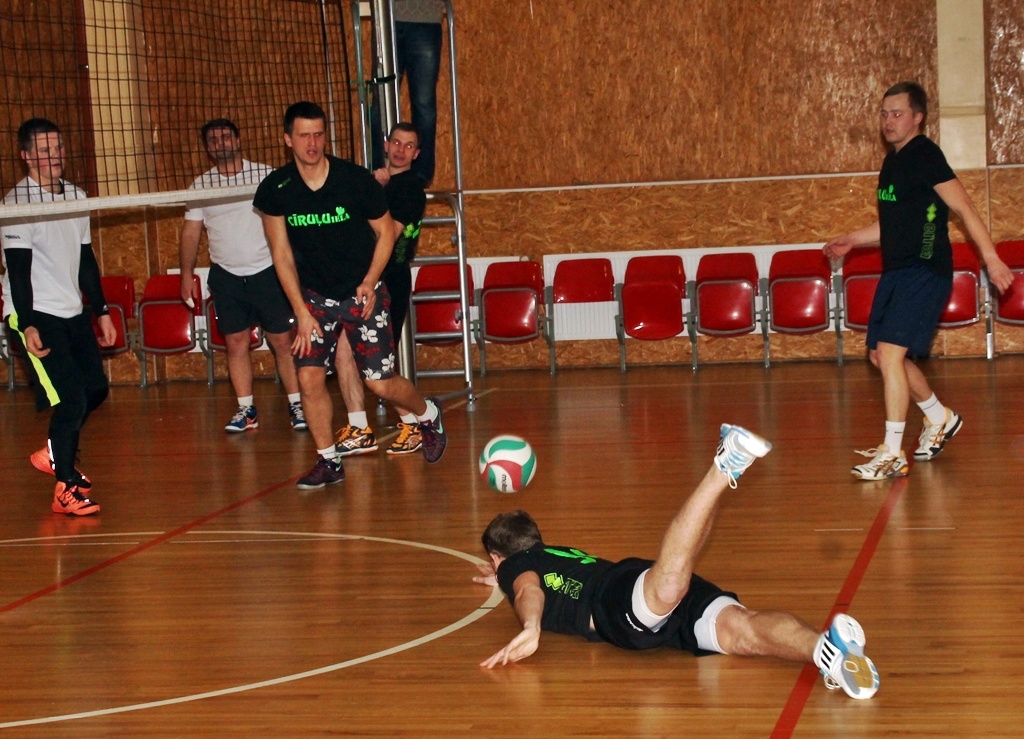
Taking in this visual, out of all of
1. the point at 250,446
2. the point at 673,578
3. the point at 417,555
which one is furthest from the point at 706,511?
the point at 250,446

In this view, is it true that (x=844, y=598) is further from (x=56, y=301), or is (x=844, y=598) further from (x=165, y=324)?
(x=165, y=324)

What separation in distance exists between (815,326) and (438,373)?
400 cm

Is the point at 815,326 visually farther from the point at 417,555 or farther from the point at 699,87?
the point at 417,555

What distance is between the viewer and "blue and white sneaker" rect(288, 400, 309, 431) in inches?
358

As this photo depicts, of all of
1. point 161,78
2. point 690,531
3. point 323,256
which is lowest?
point 690,531

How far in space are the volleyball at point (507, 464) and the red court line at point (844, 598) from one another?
1.41 m

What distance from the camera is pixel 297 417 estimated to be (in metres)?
9.19

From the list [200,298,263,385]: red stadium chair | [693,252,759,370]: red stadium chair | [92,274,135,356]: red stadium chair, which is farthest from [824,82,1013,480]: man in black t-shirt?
[92,274,135,356]: red stadium chair

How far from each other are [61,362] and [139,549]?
1.23 meters

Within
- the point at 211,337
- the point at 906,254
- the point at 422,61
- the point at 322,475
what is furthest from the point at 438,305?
the point at 906,254

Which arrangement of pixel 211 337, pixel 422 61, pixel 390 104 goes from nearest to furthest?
pixel 390 104
pixel 422 61
pixel 211 337

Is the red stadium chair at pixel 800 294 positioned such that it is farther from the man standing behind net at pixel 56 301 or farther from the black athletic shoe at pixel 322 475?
the man standing behind net at pixel 56 301

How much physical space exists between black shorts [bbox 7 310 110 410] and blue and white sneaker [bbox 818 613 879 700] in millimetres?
4266

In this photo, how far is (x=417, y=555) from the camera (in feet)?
17.0
